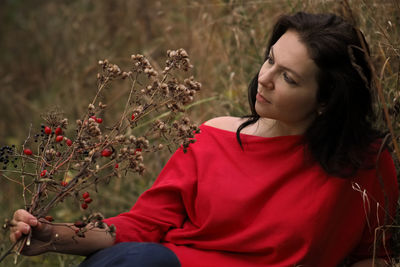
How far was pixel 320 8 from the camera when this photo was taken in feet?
9.27

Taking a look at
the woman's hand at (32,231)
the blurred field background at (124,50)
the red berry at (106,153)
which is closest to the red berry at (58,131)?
the red berry at (106,153)

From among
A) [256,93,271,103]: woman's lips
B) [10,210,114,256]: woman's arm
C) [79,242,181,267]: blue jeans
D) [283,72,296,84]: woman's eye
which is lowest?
[79,242,181,267]: blue jeans

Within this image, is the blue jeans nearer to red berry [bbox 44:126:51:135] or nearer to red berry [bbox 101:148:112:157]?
red berry [bbox 101:148:112:157]

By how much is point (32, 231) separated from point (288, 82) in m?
0.96

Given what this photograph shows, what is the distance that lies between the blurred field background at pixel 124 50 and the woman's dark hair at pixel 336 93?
0.50 feet

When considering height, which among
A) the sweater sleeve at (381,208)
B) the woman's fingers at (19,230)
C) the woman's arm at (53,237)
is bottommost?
the sweater sleeve at (381,208)

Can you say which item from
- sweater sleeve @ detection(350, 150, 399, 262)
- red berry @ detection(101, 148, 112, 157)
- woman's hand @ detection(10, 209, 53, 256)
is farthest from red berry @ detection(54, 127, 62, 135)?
sweater sleeve @ detection(350, 150, 399, 262)

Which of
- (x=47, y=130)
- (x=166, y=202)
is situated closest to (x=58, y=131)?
(x=47, y=130)

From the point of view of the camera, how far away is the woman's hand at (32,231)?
5.12 ft

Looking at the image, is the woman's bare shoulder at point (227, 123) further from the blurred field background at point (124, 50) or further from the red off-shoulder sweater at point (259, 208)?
the blurred field background at point (124, 50)

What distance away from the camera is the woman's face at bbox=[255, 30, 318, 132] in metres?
1.94

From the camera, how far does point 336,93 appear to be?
1989mm

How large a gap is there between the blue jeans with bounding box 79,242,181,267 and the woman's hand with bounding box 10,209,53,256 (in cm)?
19

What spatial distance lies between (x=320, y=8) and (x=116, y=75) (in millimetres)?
1447
